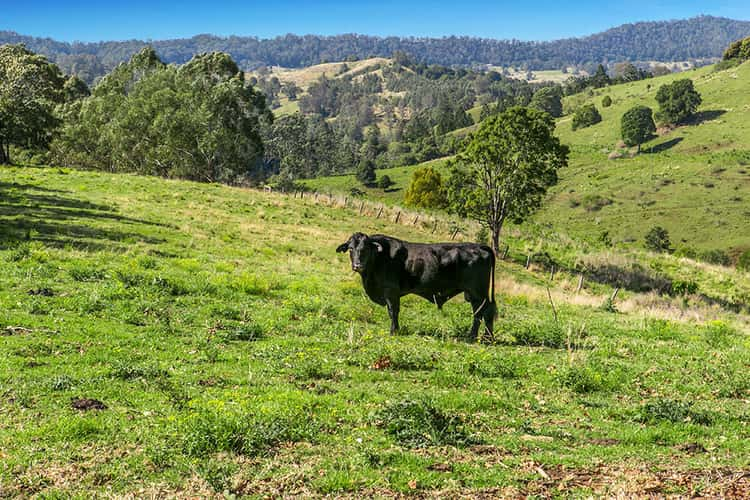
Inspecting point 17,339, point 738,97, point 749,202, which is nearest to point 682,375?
point 17,339

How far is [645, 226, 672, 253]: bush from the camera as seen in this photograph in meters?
76.6

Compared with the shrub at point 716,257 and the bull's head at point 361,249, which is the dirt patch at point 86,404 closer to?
the bull's head at point 361,249

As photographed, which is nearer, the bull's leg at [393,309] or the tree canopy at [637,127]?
the bull's leg at [393,309]

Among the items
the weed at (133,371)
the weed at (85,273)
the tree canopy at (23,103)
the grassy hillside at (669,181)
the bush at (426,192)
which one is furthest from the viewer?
the bush at (426,192)

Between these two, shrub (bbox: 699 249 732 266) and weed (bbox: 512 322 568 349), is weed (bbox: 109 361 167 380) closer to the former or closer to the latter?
weed (bbox: 512 322 568 349)

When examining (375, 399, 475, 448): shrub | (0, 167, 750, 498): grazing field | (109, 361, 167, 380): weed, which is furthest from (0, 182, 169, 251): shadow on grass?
(375, 399, 475, 448): shrub

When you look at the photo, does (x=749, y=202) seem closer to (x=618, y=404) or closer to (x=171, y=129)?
(x=171, y=129)

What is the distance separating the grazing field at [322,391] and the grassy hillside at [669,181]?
177ft

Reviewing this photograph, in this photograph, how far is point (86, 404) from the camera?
8.91 m

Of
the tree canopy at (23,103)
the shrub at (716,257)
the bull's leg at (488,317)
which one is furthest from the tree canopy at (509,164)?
the tree canopy at (23,103)

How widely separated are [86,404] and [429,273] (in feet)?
29.5

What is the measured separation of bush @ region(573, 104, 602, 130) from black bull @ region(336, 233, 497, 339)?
14510 centimetres

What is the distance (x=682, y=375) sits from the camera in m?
12.7

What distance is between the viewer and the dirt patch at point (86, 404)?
28.9 feet
